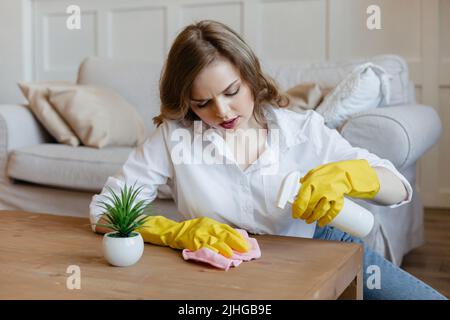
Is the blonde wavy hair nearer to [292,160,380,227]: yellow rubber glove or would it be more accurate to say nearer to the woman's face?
the woman's face

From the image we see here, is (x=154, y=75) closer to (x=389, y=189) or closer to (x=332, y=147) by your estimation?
(x=332, y=147)

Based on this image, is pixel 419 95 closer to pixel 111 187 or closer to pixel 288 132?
pixel 288 132

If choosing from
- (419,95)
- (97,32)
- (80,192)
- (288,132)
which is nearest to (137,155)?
(288,132)

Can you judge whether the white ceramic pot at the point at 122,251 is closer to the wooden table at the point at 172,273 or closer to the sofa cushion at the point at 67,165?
the wooden table at the point at 172,273

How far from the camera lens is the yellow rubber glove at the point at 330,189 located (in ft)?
3.42

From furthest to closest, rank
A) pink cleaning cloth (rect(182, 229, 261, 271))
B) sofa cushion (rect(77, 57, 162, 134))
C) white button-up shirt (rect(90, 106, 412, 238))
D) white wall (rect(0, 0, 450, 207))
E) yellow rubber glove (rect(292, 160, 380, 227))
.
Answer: white wall (rect(0, 0, 450, 207)) < sofa cushion (rect(77, 57, 162, 134)) < white button-up shirt (rect(90, 106, 412, 238)) < yellow rubber glove (rect(292, 160, 380, 227)) < pink cleaning cloth (rect(182, 229, 261, 271))

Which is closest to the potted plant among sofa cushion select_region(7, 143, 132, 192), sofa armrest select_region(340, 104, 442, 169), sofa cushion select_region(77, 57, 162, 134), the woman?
the woman

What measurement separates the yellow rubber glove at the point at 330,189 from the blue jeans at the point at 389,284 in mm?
169

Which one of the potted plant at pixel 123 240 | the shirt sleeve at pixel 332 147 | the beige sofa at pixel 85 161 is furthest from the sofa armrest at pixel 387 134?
the potted plant at pixel 123 240

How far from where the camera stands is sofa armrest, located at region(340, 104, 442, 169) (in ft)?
6.12

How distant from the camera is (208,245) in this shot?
3.25ft

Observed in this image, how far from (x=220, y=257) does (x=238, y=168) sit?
364 mm

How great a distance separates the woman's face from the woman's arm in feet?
0.98

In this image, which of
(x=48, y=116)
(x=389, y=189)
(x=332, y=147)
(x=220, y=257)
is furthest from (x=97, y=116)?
(x=220, y=257)
